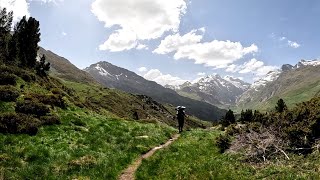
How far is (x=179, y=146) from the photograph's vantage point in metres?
27.9

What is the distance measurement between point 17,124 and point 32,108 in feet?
15.1

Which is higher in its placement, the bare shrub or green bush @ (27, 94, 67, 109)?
the bare shrub

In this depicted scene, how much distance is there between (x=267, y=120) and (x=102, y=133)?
13.0 m

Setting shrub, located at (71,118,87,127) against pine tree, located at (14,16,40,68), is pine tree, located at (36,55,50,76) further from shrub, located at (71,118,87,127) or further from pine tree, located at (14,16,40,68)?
shrub, located at (71,118,87,127)

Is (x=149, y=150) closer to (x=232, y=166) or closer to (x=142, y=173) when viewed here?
(x=142, y=173)

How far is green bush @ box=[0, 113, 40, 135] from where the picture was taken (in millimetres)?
24109

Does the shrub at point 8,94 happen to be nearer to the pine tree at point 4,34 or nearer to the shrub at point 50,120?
the shrub at point 50,120

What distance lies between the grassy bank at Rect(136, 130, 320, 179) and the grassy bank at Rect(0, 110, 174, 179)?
211cm

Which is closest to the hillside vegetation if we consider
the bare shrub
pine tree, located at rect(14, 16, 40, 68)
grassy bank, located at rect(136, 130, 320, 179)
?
grassy bank, located at rect(136, 130, 320, 179)

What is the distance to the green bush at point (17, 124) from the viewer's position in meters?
24.1

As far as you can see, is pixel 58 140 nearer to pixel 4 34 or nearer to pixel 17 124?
pixel 17 124

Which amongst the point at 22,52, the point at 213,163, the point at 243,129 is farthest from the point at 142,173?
the point at 22,52

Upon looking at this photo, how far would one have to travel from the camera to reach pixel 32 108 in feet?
96.4

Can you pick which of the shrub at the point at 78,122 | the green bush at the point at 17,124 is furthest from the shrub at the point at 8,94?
the shrub at the point at 78,122
